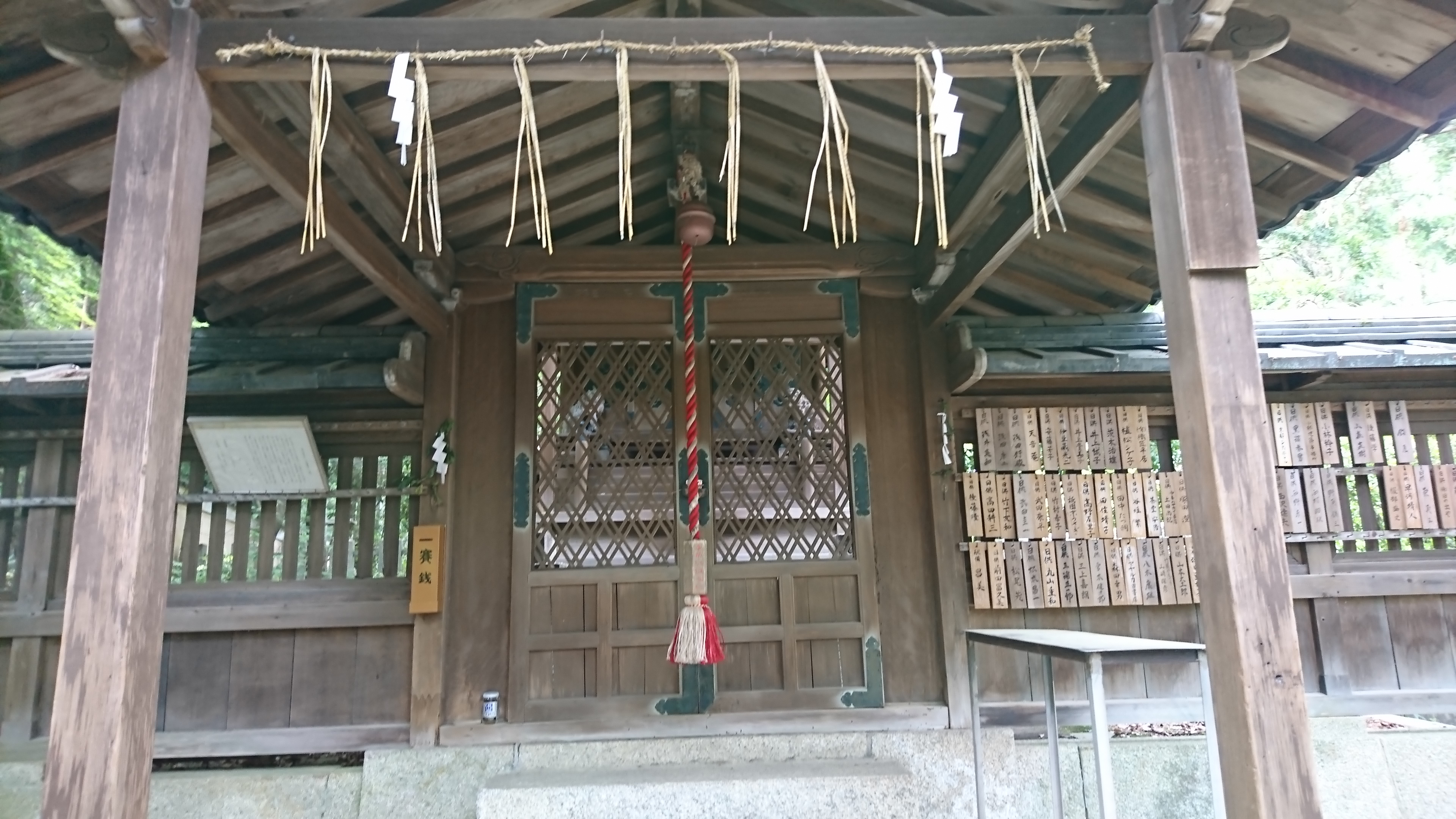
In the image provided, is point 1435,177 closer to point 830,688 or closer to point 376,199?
point 830,688

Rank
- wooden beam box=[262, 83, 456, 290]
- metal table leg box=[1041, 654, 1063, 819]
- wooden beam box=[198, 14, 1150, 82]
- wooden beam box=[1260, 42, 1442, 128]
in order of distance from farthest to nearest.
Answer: metal table leg box=[1041, 654, 1063, 819], wooden beam box=[262, 83, 456, 290], wooden beam box=[1260, 42, 1442, 128], wooden beam box=[198, 14, 1150, 82]

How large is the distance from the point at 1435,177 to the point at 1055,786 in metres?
14.0

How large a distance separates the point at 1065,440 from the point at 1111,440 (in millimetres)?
283

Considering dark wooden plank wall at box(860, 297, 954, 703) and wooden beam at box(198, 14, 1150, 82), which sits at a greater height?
wooden beam at box(198, 14, 1150, 82)

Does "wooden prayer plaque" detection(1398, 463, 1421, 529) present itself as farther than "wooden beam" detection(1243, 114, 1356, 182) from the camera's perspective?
Yes

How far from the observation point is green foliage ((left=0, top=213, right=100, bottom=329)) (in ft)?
28.9

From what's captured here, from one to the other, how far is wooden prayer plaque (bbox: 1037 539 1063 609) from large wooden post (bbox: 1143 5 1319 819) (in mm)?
2457

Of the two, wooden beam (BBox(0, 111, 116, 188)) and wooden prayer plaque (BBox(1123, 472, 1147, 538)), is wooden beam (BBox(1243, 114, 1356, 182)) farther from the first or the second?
wooden beam (BBox(0, 111, 116, 188))

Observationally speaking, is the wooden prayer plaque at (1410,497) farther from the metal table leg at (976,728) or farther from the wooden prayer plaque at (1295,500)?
the metal table leg at (976,728)

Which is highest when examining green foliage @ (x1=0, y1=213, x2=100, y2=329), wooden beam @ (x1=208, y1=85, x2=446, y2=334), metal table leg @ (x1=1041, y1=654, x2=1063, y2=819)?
green foliage @ (x1=0, y1=213, x2=100, y2=329)

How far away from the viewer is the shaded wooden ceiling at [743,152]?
9.82ft

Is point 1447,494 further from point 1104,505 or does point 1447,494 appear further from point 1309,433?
point 1104,505

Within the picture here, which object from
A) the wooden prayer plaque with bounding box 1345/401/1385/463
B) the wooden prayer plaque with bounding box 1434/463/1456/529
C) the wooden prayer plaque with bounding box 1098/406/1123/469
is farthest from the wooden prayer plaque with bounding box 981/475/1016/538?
the wooden prayer plaque with bounding box 1434/463/1456/529

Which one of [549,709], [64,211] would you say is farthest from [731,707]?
[64,211]
